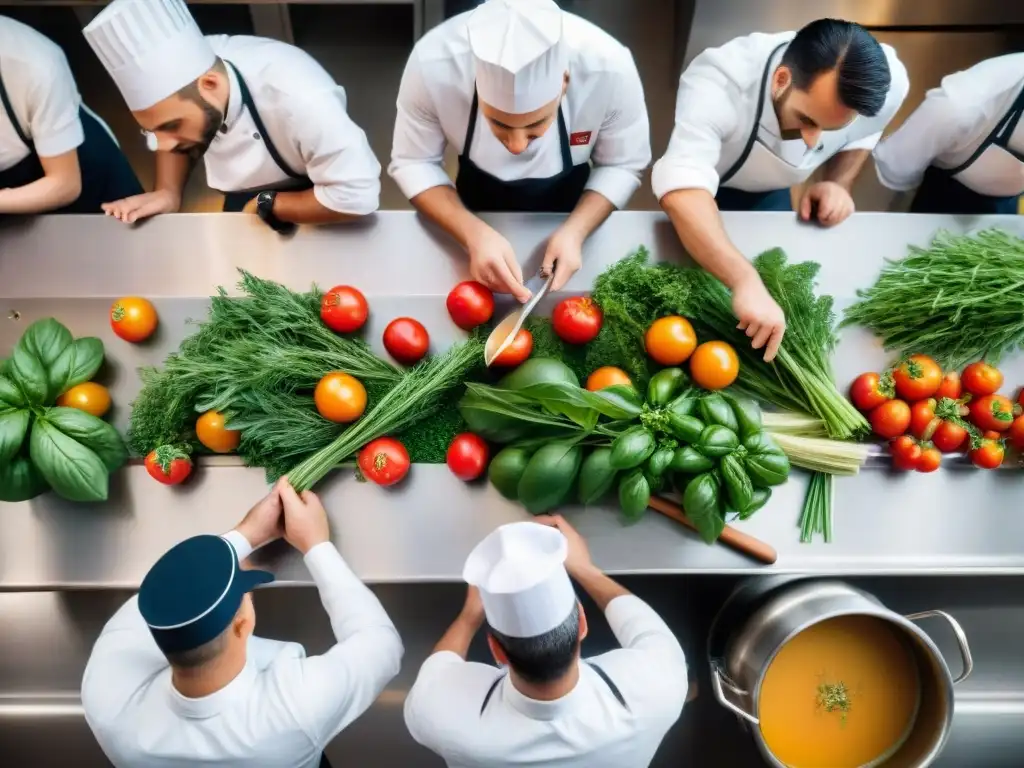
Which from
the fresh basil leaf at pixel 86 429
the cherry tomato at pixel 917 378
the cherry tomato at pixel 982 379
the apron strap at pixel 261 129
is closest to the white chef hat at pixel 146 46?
the apron strap at pixel 261 129

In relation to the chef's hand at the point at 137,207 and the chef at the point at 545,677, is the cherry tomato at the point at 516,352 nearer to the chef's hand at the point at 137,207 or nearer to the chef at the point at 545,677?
the chef at the point at 545,677

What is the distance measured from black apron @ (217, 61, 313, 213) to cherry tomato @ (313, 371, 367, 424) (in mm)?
537

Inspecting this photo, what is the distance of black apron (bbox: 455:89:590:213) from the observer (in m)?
1.55

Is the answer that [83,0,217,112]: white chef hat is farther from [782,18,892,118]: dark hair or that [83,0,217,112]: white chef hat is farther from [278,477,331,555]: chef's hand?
[782,18,892,118]: dark hair

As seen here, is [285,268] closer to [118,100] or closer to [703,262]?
[703,262]

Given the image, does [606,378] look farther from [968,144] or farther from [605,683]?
[968,144]

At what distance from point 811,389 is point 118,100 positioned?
2.80 metres

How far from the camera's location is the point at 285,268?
1418mm

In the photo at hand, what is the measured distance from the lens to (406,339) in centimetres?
131

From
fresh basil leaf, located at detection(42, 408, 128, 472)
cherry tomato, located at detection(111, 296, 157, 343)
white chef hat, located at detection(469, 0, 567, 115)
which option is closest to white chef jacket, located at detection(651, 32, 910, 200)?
white chef hat, located at detection(469, 0, 567, 115)

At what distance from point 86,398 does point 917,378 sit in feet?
5.50

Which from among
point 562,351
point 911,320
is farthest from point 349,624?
point 911,320

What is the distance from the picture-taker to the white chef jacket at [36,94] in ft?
4.28

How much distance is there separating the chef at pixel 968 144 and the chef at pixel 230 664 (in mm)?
1576
